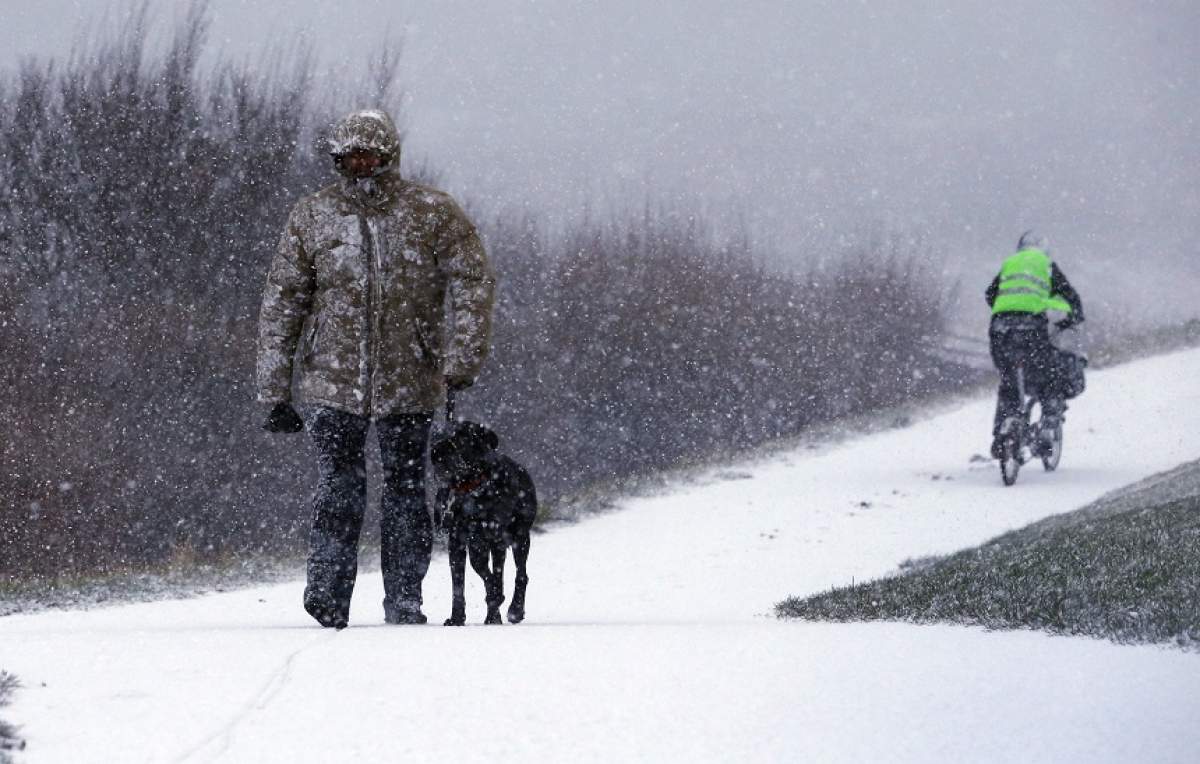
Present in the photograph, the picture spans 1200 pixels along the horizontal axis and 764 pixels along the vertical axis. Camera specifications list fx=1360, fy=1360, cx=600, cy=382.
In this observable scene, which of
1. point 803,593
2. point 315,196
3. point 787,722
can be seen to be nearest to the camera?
point 787,722

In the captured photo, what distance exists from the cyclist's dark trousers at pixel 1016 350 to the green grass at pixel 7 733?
10.6 metres

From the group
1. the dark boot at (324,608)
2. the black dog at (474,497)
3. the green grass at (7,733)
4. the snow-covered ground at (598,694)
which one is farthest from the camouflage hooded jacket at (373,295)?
the green grass at (7,733)

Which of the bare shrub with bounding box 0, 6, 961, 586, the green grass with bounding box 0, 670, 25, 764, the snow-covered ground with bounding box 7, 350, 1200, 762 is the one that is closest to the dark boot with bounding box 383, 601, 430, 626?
the snow-covered ground with bounding box 7, 350, 1200, 762

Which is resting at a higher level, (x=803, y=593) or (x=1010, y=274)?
(x=1010, y=274)

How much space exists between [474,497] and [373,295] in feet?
3.17

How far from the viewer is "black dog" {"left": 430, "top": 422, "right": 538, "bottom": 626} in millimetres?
5809

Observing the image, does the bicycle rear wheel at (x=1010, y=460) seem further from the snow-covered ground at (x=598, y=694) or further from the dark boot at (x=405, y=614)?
the dark boot at (x=405, y=614)

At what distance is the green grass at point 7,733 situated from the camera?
126 inches

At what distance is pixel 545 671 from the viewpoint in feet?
13.6

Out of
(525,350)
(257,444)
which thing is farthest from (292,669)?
(525,350)

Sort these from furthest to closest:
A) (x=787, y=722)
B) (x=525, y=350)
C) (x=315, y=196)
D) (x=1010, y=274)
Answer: (x=525, y=350) → (x=1010, y=274) → (x=315, y=196) → (x=787, y=722)

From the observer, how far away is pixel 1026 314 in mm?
12922

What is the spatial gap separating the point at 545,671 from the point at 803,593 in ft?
18.1

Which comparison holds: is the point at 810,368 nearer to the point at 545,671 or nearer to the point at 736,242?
the point at 736,242
